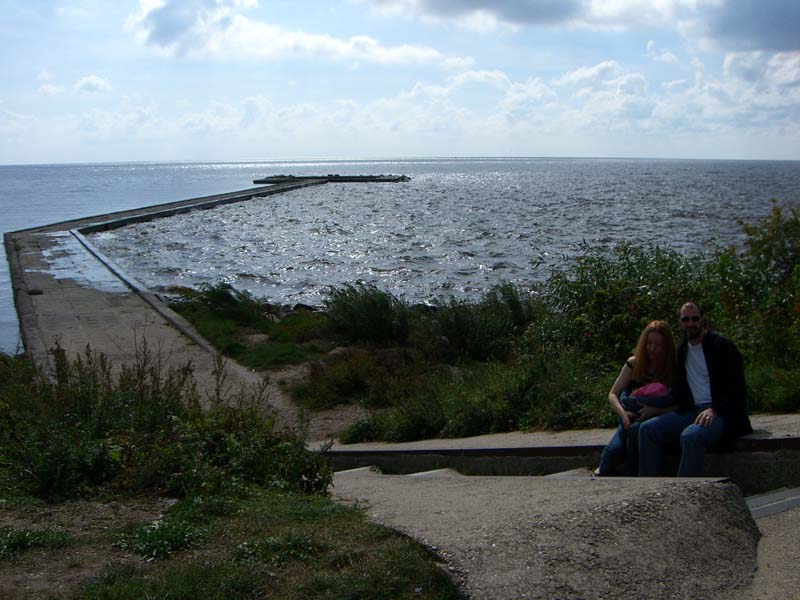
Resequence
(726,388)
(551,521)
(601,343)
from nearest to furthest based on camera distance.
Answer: (551,521) < (726,388) < (601,343)

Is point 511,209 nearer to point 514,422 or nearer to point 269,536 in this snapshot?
point 514,422

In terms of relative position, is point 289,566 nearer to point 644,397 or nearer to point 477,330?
point 644,397

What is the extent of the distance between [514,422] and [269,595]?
528 centimetres

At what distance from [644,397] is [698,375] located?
A: 1.32 ft

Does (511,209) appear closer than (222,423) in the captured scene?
No

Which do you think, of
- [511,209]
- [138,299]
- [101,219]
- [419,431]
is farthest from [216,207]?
[419,431]

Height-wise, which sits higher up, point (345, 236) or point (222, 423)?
point (222, 423)

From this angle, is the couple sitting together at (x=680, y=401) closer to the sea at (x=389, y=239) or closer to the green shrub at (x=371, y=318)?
the sea at (x=389, y=239)

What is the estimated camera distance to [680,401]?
611 cm

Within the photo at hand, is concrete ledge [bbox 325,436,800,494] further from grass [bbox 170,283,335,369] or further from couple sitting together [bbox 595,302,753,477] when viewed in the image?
grass [bbox 170,283,335,369]

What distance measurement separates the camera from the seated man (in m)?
5.68

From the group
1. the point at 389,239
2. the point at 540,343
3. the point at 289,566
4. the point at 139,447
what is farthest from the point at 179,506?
the point at 389,239

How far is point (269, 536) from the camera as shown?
4.48 m

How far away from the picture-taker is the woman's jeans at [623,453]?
6.05m
